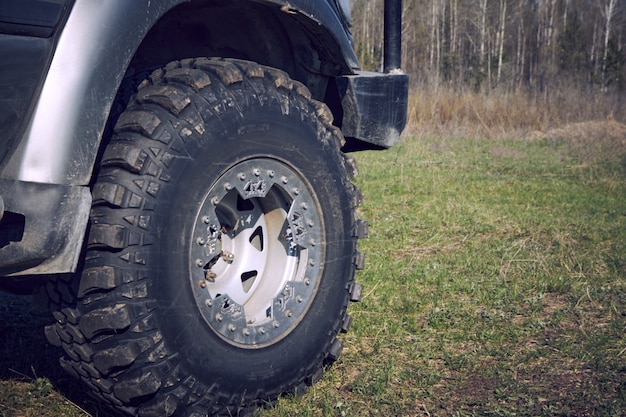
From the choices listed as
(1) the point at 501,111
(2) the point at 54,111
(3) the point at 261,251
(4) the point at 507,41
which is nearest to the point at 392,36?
(3) the point at 261,251

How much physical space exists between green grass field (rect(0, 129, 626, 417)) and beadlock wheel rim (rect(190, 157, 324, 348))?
14.2 inches

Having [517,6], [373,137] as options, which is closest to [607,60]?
[517,6]

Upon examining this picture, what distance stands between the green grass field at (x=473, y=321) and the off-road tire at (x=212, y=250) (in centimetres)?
35

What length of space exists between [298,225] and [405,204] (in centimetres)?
496

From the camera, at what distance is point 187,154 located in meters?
2.35

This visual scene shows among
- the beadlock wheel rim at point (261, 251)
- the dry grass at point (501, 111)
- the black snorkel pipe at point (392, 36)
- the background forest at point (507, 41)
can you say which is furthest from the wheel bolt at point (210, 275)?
the background forest at point (507, 41)

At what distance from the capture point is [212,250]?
2.49 m

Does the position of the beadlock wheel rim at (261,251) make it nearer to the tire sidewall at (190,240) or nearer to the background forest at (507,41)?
the tire sidewall at (190,240)

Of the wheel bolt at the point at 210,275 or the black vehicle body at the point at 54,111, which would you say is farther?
the wheel bolt at the point at 210,275

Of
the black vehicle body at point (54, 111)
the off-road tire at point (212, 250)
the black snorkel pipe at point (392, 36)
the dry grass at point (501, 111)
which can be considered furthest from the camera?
the dry grass at point (501, 111)

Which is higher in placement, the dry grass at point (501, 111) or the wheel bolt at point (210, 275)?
the wheel bolt at point (210, 275)

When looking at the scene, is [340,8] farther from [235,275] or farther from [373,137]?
[235,275]

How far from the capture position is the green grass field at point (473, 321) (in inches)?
114

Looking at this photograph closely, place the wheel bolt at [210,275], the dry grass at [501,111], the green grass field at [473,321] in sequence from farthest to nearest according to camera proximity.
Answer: the dry grass at [501,111], the green grass field at [473,321], the wheel bolt at [210,275]
